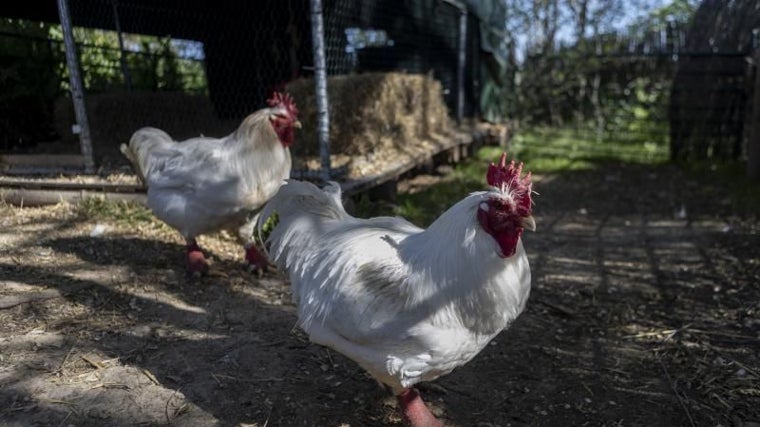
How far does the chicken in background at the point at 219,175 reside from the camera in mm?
4035

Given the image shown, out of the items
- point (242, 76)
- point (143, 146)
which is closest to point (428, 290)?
point (143, 146)

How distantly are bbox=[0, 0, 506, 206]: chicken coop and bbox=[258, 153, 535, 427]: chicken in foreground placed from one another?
273 cm

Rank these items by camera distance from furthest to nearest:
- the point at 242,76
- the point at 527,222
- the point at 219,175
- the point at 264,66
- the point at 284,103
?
the point at 242,76
the point at 264,66
the point at 284,103
the point at 219,175
the point at 527,222

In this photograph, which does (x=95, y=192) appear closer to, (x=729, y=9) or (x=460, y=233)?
(x=460, y=233)

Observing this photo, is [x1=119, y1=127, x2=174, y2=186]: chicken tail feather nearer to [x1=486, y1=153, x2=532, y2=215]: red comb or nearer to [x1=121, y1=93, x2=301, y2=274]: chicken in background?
[x1=121, y1=93, x2=301, y2=274]: chicken in background

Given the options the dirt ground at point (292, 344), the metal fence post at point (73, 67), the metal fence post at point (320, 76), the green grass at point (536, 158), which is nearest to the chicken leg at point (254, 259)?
the dirt ground at point (292, 344)

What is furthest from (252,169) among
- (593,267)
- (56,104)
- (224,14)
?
(224,14)

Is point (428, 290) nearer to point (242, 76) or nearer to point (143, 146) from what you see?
point (143, 146)

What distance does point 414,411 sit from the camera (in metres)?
2.61

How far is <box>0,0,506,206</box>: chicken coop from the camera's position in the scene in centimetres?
632

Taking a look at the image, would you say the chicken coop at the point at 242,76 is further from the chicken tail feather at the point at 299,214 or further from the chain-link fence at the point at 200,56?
the chicken tail feather at the point at 299,214

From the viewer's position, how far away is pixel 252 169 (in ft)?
13.6

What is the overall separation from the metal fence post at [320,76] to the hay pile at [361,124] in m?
0.63

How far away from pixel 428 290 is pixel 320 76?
3.03m
